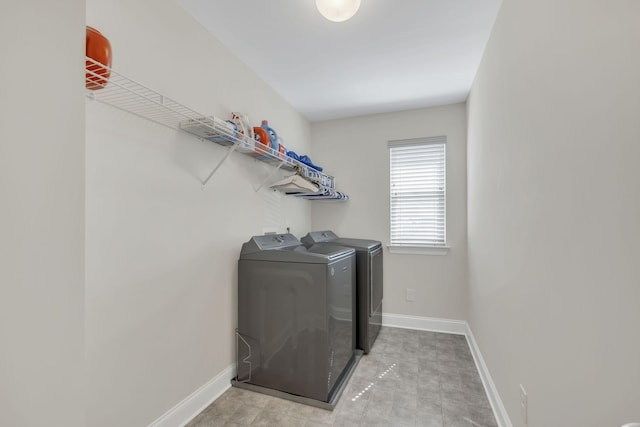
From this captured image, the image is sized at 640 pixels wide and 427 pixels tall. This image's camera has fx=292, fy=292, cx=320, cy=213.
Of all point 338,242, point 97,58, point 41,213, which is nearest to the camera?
point 41,213

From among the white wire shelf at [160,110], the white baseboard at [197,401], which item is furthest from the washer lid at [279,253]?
the white baseboard at [197,401]

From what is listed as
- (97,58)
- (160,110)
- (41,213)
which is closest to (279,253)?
(160,110)

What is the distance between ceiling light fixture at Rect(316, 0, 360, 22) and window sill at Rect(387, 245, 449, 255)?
2494 mm

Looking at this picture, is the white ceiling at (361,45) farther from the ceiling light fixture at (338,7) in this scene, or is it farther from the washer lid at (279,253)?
the washer lid at (279,253)

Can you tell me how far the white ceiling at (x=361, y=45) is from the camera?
177 cm

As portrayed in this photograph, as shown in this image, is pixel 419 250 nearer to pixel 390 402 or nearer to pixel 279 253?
pixel 390 402

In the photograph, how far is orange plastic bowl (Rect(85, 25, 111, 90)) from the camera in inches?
42.3

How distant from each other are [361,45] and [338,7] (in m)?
0.80

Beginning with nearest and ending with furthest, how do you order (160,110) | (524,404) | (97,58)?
1. (97,58)
2. (524,404)
3. (160,110)

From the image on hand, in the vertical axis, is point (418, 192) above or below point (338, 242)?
above

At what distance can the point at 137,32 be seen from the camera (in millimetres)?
1464

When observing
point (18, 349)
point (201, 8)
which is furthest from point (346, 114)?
point (18, 349)

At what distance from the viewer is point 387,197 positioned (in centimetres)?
343

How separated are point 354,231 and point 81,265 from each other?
3.06 m
